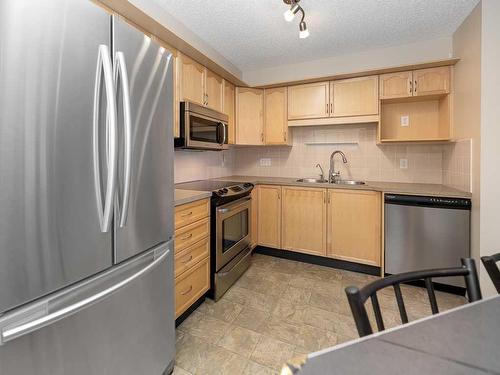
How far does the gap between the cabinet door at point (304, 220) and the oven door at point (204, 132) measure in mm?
979

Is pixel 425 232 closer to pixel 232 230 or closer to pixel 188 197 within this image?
pixel 232 230

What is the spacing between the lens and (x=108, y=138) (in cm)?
96

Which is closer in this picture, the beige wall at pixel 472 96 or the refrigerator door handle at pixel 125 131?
the refrigerator door handle at pixel 125 131

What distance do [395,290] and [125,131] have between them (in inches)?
44.9

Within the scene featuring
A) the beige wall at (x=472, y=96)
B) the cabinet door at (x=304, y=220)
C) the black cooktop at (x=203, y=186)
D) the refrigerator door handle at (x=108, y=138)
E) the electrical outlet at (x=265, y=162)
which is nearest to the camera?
the refrigerator door handle at (x=108, y=138)

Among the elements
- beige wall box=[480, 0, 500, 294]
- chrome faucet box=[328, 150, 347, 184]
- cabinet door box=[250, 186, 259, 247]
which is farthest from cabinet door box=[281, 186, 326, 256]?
beige wall box=[480, 0, 500, 294]

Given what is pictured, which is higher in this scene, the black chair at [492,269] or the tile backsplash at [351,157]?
the tile backsplash at [351,157]

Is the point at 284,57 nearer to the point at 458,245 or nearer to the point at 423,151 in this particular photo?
the point at 423,151

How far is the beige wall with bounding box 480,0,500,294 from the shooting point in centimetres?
189

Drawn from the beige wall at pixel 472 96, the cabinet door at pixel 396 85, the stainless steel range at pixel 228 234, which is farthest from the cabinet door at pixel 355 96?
the stainless steel range at pixel 228 234

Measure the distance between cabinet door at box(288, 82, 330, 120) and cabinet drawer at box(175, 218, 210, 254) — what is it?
1.88 m

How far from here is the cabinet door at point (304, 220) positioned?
2.88 meters

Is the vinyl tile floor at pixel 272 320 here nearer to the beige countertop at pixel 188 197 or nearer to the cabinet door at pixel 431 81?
the beige countertop at pixel 188 197

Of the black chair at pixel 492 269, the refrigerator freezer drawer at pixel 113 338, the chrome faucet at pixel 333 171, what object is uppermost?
the chrome faucet at pixel 333 171
